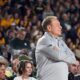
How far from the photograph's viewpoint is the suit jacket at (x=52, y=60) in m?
5.51

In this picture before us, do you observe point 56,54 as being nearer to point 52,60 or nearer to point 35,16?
point 52,60

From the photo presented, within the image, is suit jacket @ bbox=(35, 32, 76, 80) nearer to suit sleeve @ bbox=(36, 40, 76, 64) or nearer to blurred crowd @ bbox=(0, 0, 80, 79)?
suit sleeve @ bbox=(36, 40, 76, 64)

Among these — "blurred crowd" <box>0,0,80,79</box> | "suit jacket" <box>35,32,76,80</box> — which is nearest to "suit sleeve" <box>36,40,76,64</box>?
"suit jacket" <box>35,32,76,80</box>

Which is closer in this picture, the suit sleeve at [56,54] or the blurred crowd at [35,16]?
the suit sleeve at [56,54]

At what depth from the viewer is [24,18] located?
15.4m

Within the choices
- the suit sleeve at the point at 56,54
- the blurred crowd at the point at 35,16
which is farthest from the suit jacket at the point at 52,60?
the blurred crowd at the point at 35,16

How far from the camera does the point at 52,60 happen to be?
555 centimetres

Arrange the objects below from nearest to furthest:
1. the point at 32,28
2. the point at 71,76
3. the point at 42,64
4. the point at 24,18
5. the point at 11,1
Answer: the point at 42,64 < the point at 71,76 < the point at 32,28 < the point at 24,18 < the point at 11,1

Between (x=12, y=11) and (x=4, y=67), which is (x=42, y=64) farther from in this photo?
(x=12, y=11)

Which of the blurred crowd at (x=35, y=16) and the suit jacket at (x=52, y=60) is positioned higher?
the suit jacket at (x=52, y=60)

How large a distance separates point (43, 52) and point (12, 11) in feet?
33.8

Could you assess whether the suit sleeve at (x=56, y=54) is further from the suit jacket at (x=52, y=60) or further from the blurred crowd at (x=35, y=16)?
the blurred crowd at (x=35, y=16)

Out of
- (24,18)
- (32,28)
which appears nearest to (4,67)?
(32,28)

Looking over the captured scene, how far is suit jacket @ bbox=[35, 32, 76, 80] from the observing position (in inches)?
217
